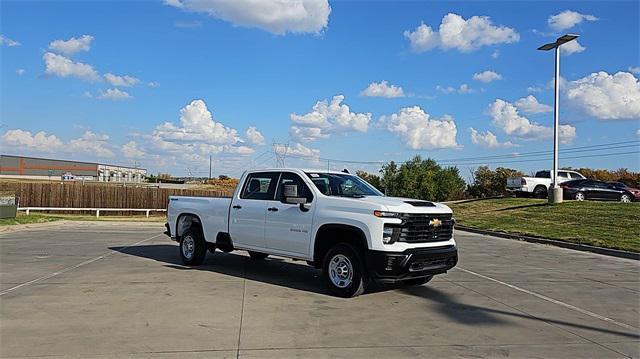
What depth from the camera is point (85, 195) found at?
4062 cm

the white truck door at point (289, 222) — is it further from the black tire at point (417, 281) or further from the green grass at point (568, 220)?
the green grass at point (568, 220)

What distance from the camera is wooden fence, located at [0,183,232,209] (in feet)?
128

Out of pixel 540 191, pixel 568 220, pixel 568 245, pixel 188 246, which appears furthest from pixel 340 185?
pixel 540 191

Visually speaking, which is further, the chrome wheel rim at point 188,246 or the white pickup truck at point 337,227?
the chrome wheel rim at point 188,246

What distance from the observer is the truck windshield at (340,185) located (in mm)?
→ 9306

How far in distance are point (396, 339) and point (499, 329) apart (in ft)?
4.67

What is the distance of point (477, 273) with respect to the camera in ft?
37.2

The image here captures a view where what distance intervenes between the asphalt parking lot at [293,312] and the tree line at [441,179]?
136 feet

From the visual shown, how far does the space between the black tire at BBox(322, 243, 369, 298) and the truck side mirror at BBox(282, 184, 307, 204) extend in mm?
1030

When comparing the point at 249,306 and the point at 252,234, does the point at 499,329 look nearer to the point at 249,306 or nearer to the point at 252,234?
the point at 249,306

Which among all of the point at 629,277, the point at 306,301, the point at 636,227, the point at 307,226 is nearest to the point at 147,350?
the point at 306,301

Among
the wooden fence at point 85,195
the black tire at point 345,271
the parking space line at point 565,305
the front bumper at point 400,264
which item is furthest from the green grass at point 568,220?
the wooden fence at point 85,195

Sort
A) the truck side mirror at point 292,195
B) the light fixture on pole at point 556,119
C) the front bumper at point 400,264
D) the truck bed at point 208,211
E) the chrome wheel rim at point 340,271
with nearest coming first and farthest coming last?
the front bumper at point 400,264, the chrome wheel rim at point 340,271, the truck side mirror at point 292,195, the truck bed at point 208,211, the light fixture on pole at point 556,119

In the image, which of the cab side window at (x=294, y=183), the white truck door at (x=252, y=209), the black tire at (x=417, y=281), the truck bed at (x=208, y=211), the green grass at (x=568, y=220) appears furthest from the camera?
the green grass at (x=568, y=220)
